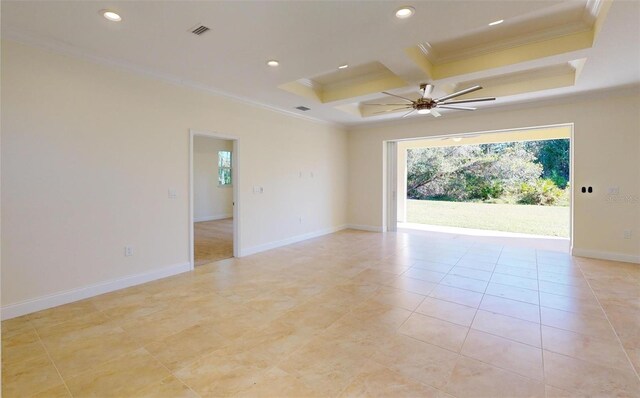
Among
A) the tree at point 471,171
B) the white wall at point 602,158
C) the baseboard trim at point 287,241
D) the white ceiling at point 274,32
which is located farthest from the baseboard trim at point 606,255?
the tree at point 471,171

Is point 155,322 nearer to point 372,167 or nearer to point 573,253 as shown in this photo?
point 372,167

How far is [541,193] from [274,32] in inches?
507

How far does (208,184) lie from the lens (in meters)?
9.98

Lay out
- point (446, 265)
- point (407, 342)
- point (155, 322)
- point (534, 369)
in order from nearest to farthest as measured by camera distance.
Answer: point (534, 369) < point (407, 342) < point (155, 322) < point (446, 265)

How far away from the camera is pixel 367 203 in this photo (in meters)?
7.86

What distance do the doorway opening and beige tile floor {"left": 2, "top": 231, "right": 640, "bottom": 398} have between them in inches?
204

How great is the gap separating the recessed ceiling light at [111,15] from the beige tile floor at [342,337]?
288cm

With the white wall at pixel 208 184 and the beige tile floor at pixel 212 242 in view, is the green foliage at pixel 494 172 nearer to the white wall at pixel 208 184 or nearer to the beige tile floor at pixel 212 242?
the white wall at pixel 208 184

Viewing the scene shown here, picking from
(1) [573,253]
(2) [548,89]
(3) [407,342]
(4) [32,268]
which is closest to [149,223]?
(4) [32,268]

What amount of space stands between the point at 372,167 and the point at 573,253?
14.6 ft

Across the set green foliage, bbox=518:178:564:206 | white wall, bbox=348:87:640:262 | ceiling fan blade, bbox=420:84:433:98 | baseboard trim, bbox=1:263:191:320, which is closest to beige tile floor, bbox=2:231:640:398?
baseboard trim, bbox=1:263:191:320

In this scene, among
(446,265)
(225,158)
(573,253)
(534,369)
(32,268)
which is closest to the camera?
(534,369)

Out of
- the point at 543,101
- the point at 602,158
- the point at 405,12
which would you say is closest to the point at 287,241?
the point at 405,12

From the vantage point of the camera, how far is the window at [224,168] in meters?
10.4
